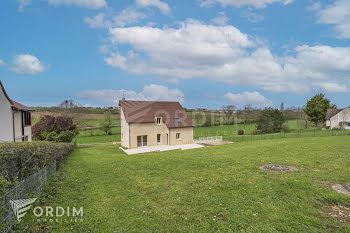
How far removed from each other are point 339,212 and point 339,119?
2104 inches

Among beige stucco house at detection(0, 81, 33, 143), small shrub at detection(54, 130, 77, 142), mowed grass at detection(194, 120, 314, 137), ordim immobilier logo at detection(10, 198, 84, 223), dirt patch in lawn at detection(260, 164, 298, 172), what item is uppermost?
beige stucco house at detection(0, 81, 33, 143)

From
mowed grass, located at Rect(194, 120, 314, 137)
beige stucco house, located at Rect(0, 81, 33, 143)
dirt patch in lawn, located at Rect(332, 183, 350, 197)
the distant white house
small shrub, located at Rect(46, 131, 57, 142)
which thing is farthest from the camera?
the distant white house

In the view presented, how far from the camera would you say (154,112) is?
26.5m

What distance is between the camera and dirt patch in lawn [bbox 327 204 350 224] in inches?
185

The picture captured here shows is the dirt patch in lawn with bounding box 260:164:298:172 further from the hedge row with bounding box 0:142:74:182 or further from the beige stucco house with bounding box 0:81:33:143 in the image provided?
the beige stucco house with bounding box 0:81:33:143

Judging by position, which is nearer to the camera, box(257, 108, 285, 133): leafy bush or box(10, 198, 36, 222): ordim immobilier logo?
box(10, 198, 36, 222): ordim immobilier logo

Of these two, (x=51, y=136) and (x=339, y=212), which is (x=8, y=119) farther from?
(x=339, y=212)

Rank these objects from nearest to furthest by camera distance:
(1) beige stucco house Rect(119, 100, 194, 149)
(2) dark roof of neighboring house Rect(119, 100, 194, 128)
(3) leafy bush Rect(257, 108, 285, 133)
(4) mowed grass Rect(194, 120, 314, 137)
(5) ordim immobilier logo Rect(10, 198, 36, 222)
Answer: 1. (5) ordim immobilier logo Rect(10, 198, 36, 222)
2. (1) beige stucco house Rect(119, 100, 194, 149)
3. (2) dark roof of neighboring house Rect(119, 100, 194, 128)
4. (3) leafy bush Rect(257, 108, 285, 133)
5. (4) mowed grass Rect(194, 120, 314, 137)

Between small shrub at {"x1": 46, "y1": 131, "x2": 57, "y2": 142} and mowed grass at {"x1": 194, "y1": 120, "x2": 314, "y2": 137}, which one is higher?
small shrub at {"x1": 46, "y1": 131, "x2": 57, "y2": 142}

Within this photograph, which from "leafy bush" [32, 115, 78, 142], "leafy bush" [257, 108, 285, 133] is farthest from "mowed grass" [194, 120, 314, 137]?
"leafy bush" [32, 115, 78, 142]

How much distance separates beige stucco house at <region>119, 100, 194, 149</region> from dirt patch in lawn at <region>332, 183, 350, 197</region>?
66.7 feet

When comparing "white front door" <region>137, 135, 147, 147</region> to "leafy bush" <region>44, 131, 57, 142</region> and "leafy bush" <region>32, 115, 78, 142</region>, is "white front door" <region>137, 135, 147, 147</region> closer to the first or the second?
"leafy bush" <region>32, 115, 78, 142</region>

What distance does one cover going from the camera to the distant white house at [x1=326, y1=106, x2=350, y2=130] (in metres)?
43.8

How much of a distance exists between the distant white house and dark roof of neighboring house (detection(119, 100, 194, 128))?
4096cm
